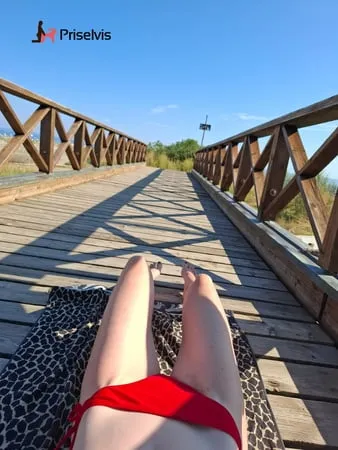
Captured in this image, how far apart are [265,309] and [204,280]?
618 mm

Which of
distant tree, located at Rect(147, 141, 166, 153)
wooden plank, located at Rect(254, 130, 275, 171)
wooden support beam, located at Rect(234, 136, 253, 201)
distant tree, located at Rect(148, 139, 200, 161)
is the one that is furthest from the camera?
distant tree, located at Rect(147, 141, 166, 153)

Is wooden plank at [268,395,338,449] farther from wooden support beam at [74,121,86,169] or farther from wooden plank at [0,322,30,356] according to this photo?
wooden support beam at [74,121,86,169]

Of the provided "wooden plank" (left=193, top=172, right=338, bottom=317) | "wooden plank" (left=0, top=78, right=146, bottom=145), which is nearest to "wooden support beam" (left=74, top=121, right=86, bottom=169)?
"wooden plank" (left=0, top=78, right=146, bottom=145)

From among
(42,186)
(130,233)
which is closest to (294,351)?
(130,233)

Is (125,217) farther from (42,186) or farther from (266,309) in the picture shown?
(266,309)

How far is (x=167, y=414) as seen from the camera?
0.70 m

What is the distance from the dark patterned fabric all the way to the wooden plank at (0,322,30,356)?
5cm

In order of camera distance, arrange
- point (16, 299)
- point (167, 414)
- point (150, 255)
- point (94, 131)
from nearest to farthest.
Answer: point (167, 414)
point (16, 299)
point (150, 255)
point (94, 131)

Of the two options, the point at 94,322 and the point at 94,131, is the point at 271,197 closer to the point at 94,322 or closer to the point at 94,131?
the point at 94,322

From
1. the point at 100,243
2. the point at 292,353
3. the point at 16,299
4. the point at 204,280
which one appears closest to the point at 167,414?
the point at 204,280

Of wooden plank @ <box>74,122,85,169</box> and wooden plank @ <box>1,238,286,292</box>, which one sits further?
wooden plank @ <box>74,122,85,169</box>

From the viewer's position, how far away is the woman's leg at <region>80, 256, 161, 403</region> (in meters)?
0.83

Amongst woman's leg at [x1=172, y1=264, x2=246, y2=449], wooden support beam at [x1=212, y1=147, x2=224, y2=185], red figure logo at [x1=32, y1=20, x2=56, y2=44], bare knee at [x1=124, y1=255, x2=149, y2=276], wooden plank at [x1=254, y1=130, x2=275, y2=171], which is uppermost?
red figure logo at [x1=32, y1=20, x2=56, y2=44]

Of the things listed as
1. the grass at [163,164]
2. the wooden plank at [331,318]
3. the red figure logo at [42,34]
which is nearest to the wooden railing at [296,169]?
the wooden plank at [331,318]
